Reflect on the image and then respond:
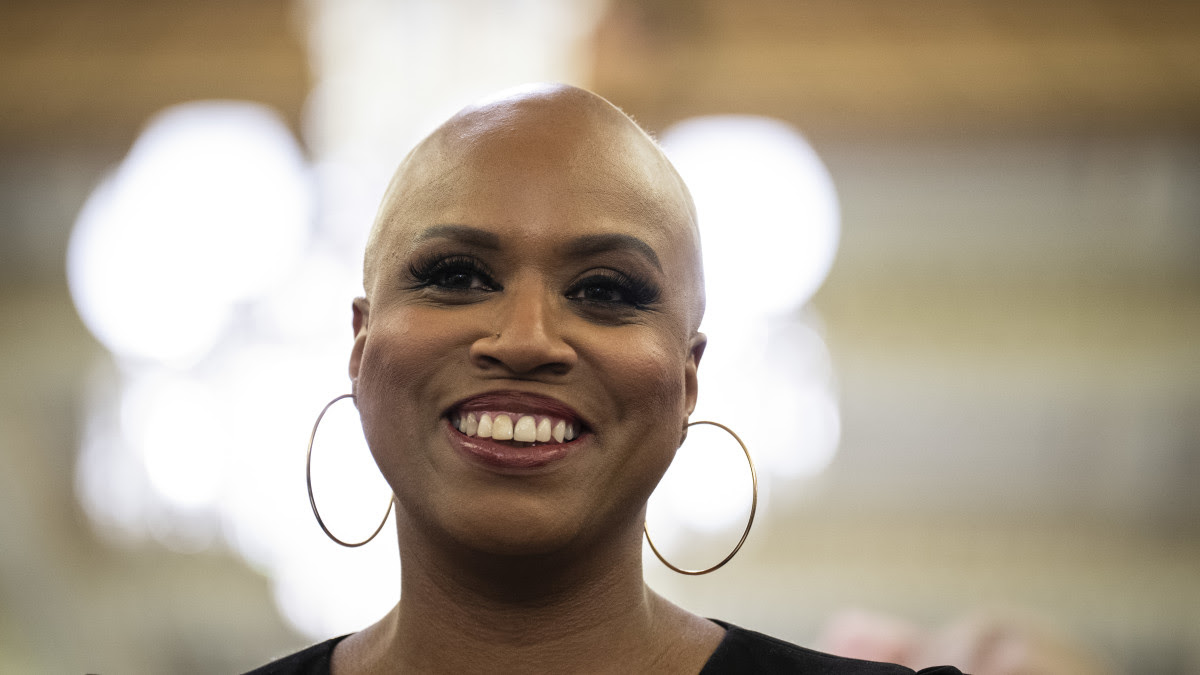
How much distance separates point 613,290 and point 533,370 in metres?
0.15

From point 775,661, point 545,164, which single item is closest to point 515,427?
point 545,164

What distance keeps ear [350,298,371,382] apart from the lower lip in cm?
24

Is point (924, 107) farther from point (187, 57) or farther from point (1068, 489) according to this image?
point (187, 57)

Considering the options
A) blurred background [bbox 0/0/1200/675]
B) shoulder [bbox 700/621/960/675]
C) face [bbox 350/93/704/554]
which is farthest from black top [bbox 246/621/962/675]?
blurred background [bbox 0/0/1200/675]

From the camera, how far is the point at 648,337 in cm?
148

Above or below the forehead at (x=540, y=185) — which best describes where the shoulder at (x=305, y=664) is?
below

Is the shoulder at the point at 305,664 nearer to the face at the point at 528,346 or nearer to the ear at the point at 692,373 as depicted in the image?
the face at the point at 528,346

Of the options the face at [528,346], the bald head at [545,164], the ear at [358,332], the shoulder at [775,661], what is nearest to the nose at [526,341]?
the face at [528,346]

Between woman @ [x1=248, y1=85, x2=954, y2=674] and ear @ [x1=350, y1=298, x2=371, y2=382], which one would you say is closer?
woman @ [x1=248, y1=85, x2=954, y2=674]

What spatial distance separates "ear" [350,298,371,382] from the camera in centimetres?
160

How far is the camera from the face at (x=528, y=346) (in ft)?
4.60

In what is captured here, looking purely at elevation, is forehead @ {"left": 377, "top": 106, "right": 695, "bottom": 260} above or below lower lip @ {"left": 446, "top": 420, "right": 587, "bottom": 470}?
above

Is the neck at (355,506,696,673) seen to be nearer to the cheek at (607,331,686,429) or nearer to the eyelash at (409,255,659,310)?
the cheek at (607,331,686,429)

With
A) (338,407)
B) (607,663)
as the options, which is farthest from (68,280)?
(607,663)
